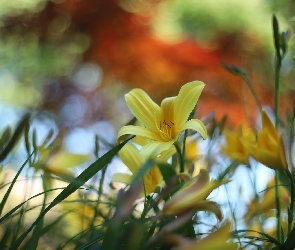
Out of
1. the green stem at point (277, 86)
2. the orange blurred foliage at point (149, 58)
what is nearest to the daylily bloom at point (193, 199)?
the green stem at point (277, 86)

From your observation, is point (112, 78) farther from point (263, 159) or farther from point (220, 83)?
point (263, 159)

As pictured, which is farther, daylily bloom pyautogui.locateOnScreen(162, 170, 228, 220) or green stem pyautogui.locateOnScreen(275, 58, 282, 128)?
green stem pyautogui.locateOnScreen(275, 58, 282, 128)

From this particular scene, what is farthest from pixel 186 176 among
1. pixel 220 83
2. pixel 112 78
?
pixel 112 78

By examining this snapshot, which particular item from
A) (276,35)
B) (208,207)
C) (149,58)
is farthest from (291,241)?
(149,58)

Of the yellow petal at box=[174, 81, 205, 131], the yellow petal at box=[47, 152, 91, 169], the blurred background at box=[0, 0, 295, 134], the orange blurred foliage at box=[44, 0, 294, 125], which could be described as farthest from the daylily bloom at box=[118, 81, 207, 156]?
the orange blurred foliage at box=[44, 0, 294, 125]

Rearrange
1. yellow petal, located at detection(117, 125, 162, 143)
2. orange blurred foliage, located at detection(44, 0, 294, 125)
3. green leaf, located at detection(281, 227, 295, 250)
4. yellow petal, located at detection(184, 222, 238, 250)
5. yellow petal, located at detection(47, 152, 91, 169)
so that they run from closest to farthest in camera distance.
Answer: yellow petal, located at detection(184, 222, 238, 250)
green leaf, located at detection(281, 227, 295, 250)
yellow petal, located at detection(117, 125, 162, 143)
yellow petal, located at detection(47, 152, 91, 169)
orange blurred foliage, located at detection(44, 0, 294, 125)

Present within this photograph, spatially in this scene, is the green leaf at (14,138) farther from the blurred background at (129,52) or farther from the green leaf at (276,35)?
the blurred background at (129,52)

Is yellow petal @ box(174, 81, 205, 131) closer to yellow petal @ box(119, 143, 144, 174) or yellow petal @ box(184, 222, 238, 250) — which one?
yellow petal @ box(119, 143, 144, 174)
